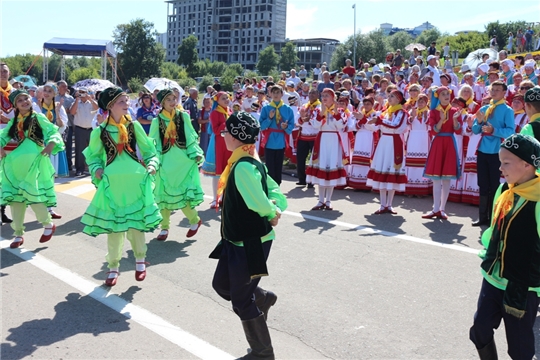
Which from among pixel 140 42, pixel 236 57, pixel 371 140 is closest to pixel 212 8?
pixel 236 57

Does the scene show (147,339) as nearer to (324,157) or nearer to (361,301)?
(361,301)

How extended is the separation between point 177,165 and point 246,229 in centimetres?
370

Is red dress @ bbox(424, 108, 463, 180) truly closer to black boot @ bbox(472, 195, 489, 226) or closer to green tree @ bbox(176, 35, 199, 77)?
black boot @ bbox(472, 195, 489, 226)

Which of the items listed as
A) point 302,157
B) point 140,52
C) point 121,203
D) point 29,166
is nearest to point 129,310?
point 121,203

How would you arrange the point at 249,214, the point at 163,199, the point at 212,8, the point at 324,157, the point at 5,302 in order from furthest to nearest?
the point at 212,8 < the point at 324,157 < the point at 163,199 < the point at 5,302 < the point at 249,214

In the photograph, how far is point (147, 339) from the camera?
459cm

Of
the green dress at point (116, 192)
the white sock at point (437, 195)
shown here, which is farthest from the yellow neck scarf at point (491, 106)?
the green dress at point (116, 192)

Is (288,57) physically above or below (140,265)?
above

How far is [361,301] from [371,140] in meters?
6.76

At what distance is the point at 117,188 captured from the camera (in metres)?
5.80

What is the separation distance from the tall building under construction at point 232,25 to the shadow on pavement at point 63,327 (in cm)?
16057

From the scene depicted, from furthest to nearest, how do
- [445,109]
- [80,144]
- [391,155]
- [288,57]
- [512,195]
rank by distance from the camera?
[288,57] < [80,144] < [391,155] < [445,109] < [512,195]

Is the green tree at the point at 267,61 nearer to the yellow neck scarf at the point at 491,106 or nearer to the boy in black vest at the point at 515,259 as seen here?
the yellow neck scarf at the point at 491,106

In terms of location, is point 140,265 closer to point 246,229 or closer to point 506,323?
point 246,229
